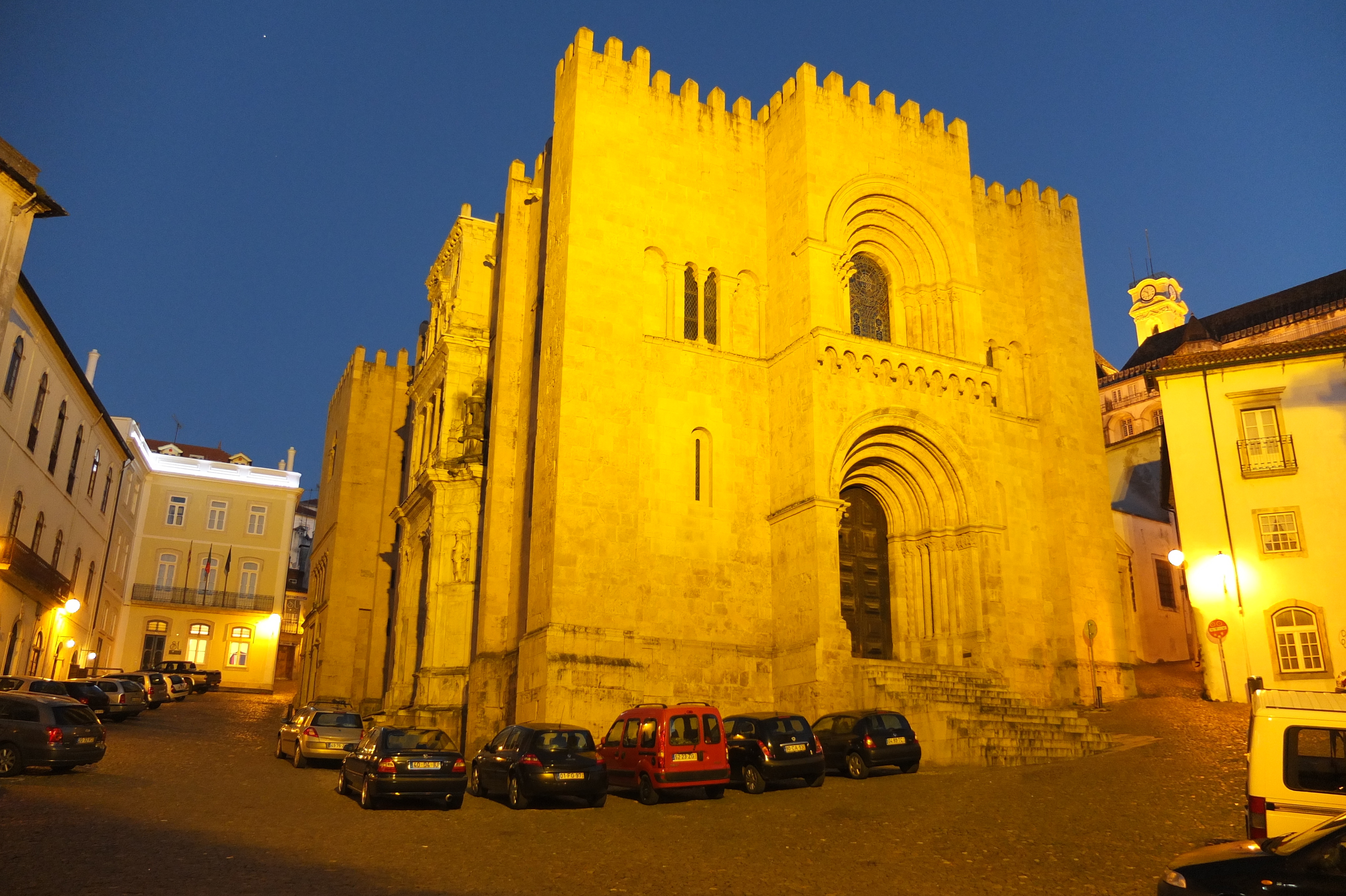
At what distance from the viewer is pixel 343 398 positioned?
43.8m

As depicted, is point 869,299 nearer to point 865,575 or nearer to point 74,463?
point 865,575

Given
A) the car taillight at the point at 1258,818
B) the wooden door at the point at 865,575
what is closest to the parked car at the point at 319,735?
the wooden door at the point at 865,575

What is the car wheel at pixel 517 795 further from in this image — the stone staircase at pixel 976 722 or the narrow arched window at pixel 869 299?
the narrow arched window at pixel 869 299

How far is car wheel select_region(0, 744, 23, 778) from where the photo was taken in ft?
55.1

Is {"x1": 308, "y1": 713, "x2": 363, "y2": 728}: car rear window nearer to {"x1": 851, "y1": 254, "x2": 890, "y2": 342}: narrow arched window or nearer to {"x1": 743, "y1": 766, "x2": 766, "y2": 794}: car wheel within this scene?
{"x1": 743, "y1": 766, "x2": 766, "y2": 794}: car wheel

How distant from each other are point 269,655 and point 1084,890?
54.2 m

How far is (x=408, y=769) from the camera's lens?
15.1m

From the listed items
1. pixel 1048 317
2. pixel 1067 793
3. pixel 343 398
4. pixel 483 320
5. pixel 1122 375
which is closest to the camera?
pixel 1067 793

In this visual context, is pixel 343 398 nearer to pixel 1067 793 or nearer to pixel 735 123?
pixel 735 123

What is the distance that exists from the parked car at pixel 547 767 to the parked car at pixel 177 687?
27536 millimetres

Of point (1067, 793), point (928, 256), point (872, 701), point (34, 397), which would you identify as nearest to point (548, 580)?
point (872, 701)

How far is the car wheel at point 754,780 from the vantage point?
17141 millimetres

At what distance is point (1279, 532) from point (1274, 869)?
21.6 meters

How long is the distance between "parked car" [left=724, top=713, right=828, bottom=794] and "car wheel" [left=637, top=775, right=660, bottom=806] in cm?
159
